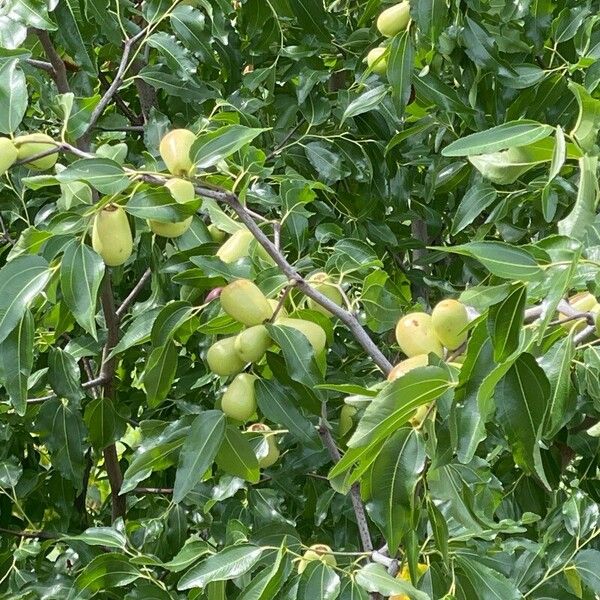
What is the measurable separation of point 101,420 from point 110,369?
69 mm

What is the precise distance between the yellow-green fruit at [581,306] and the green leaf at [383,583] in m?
0.23

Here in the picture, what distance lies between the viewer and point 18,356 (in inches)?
35.9

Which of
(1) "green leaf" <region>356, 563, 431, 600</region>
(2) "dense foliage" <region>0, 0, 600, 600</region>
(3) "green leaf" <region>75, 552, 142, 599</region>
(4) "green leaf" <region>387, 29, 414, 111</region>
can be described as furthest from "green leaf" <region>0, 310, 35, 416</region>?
(4) "green leaf" <region>387, 29, 414, 111</region>

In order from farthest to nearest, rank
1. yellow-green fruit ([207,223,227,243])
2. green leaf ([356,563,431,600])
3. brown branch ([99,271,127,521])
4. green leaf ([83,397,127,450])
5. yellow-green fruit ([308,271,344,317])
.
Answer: green leaf ([83,397,127,450]) < brown branch ([99,271,127,521]) < yellow-green fruit ([207,223,227,243]) < yellow-green fruit ([308,271,344,317]) < green leaf ([356,563,431,600])

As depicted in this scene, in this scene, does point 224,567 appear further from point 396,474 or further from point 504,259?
point 504,259

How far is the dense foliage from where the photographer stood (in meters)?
0.72

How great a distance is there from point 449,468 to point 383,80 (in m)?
0.87

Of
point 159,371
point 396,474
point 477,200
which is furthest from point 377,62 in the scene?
point 396,474

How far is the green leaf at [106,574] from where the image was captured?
41.8 inches

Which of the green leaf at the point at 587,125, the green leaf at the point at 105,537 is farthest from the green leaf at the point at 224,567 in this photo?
the green leaf at the point at 587,125

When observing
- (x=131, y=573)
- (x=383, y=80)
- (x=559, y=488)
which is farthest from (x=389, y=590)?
(x=383, y=80)

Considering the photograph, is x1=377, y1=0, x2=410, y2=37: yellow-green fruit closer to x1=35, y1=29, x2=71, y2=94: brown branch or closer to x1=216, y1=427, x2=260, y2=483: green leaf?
x1=35, y1=29, x2=71, y2=94: brown branch

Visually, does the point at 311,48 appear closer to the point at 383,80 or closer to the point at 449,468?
the point at 383,80

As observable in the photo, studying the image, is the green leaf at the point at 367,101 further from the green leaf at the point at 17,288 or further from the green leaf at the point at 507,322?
the green leaf at the point at 507,322
